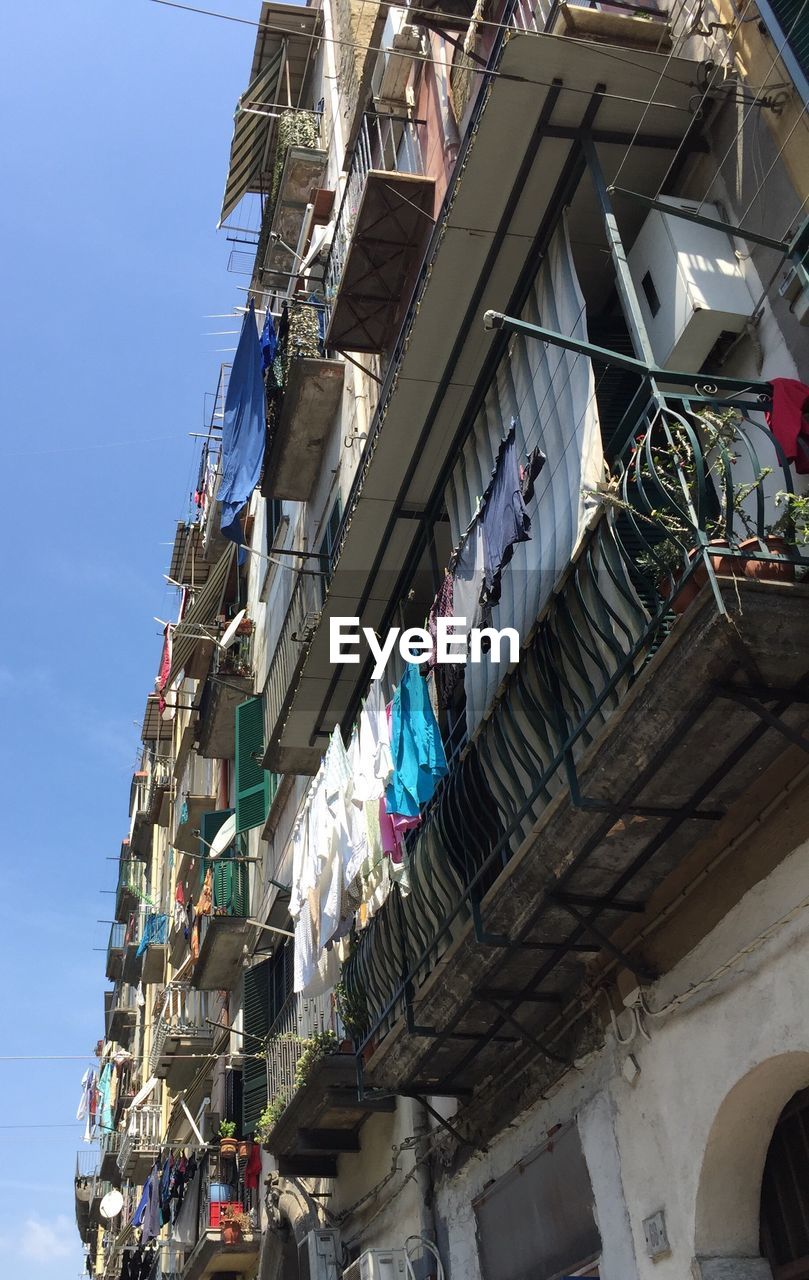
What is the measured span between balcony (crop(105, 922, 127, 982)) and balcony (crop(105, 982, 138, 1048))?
67cm

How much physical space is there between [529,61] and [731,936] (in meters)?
5.15

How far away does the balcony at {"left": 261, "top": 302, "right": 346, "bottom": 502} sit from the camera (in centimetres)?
1617

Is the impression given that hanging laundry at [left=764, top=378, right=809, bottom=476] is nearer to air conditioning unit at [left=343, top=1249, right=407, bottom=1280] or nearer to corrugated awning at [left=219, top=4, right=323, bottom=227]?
air conditioning unit at [left=343, top=1249, right=407, bottom=1280]

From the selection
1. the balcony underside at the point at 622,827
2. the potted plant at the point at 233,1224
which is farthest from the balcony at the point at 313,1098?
the potted plant at the point at 233,1224

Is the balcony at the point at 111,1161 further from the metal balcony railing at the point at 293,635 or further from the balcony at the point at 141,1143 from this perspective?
the metal balcony railing at the point at 293,635

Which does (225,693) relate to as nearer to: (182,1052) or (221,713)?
(221,713)

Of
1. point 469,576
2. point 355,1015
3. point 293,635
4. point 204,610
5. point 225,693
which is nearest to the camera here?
point 469,576

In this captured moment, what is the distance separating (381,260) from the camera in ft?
42.0

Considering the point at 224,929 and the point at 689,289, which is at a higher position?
the point at 224,929

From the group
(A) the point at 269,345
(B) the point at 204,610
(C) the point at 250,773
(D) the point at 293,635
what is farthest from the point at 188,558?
(D) the point at 293,635

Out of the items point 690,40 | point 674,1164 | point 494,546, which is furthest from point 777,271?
point 674,1164

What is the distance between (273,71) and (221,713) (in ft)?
39.7

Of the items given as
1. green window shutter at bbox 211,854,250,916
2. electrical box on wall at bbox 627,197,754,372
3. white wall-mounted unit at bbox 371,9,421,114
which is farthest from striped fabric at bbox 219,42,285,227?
electrical box on wall at bbox 627,197,754,372

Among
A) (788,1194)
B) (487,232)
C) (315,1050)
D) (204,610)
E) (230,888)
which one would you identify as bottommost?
(788,1194)
